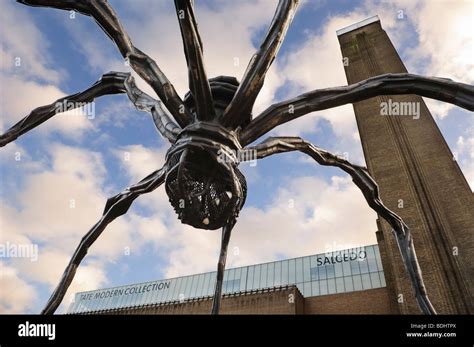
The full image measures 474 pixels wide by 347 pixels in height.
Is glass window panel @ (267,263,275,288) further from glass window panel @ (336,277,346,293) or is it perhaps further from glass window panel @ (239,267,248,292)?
glass window panel @ (336,277,346,293)

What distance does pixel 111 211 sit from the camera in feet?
9.46

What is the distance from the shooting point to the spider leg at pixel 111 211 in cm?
280

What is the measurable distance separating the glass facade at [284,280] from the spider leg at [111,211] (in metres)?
18.8

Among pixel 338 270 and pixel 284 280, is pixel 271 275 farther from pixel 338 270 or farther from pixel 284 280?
pixel 338 270

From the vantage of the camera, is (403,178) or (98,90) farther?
(403,178)

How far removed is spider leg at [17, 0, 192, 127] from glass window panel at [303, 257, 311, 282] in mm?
26121

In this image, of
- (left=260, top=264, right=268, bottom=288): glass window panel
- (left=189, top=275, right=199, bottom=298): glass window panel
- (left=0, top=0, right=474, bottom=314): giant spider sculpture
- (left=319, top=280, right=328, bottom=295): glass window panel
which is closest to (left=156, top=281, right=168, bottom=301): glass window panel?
(left=189, top=275, right=199, bottom=298): glass window panel

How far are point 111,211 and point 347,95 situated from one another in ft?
6.44

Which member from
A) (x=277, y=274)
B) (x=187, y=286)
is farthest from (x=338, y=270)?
(x=187, y=286)
